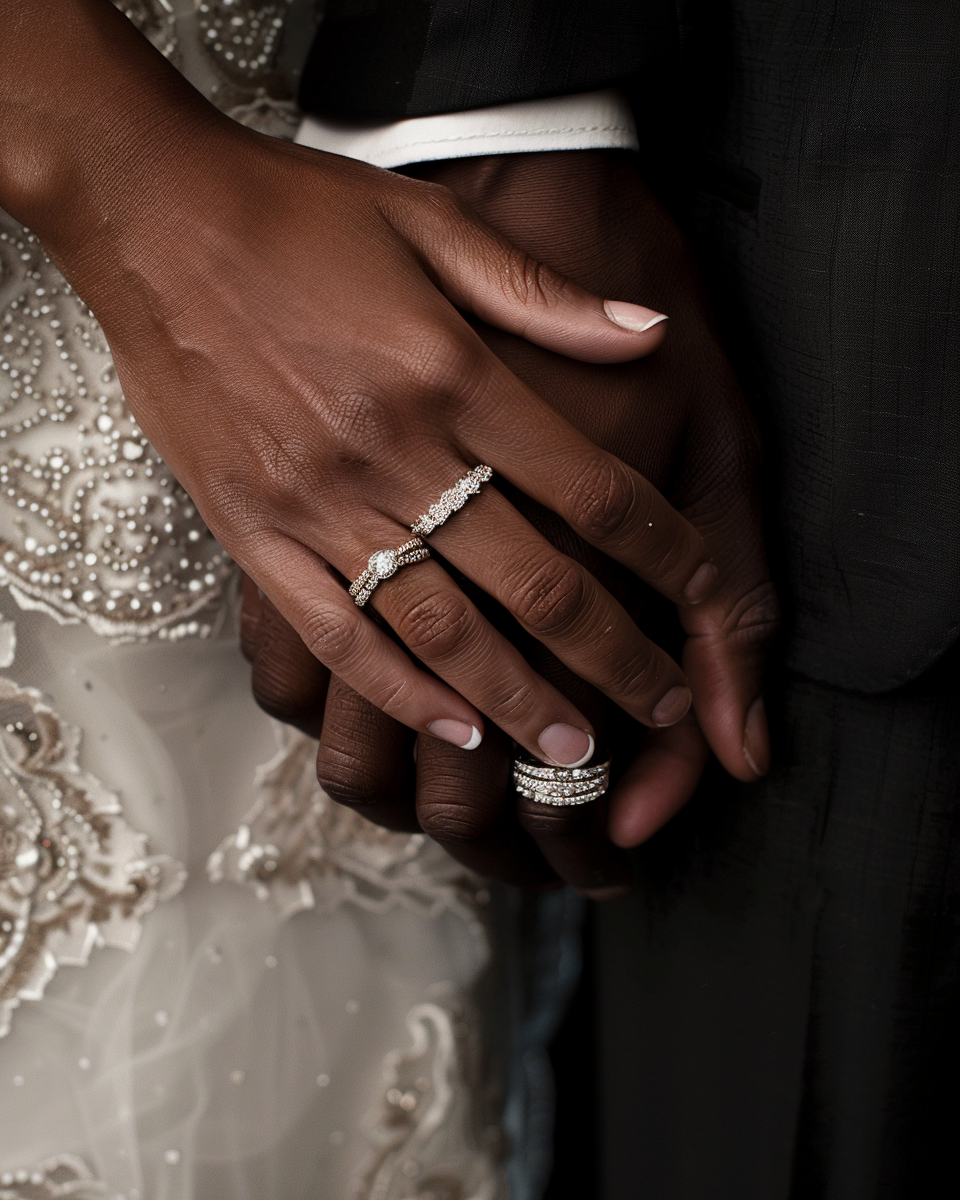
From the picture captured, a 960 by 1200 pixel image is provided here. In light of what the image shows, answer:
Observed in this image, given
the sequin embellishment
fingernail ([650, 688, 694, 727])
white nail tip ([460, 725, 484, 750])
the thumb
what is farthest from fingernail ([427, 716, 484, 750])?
the sequin embellishment

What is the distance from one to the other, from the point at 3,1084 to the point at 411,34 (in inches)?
28.3

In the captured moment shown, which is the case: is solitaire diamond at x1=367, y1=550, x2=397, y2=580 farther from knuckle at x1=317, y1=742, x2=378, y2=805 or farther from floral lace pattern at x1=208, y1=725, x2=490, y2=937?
floral lace pattern at x1=208, y1=725, x2=490, y2=937

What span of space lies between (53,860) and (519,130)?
0.55 m

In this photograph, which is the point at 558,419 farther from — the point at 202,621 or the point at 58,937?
the point at 58,937

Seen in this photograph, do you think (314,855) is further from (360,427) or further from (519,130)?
(519,130)

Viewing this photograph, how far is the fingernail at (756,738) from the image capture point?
1.95 ft

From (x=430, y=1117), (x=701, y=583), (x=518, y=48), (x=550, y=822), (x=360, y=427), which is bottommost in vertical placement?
(x=430, y=1117)

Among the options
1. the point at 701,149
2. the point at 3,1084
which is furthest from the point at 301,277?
the point at 3,1084

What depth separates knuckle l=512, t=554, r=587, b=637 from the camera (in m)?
0.49

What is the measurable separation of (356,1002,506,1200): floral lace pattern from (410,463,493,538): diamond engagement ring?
463 mm

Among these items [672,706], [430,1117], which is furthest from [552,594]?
[430,1117]

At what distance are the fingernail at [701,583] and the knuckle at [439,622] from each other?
131mm

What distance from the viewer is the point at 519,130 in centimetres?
54

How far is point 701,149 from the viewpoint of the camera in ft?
1.93
